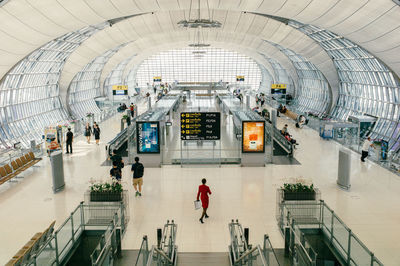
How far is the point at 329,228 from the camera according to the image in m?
8.99

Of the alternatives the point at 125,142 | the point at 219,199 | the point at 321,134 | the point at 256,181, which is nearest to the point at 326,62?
the point at 321,134

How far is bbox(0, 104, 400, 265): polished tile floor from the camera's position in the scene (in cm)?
980

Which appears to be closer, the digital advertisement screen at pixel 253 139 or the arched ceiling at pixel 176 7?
the digital advertisement screen at pixel 253 139

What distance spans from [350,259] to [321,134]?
705 inches

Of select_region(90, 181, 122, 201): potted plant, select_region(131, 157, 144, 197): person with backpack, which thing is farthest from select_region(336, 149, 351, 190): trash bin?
select_region(90, 181, 122, 201): potted plant

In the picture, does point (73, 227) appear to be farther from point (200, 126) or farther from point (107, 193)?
point (200, 126)

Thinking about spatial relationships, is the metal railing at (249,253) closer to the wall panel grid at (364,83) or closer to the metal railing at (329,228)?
the metal railing at (329,228)

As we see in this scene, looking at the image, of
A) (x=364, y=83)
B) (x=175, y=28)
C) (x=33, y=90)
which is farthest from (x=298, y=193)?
(x=33, y=90)

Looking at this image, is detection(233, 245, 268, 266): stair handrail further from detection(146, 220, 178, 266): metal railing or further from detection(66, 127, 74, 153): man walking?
detection(66, 127, 74, 153): man walking

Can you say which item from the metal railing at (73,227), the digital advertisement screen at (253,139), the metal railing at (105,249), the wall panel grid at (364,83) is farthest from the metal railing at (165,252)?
the wall panel grid at (364,83)

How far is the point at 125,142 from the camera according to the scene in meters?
23.7

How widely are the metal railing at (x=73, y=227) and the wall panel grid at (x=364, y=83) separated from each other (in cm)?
2787

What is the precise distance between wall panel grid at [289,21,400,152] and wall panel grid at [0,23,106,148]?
24233 mm

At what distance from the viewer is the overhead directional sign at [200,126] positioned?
16672mm
